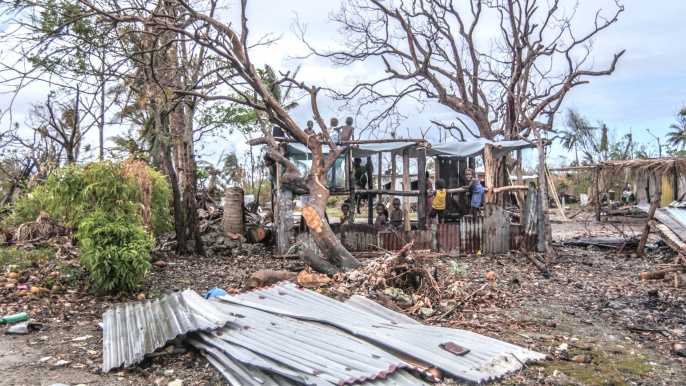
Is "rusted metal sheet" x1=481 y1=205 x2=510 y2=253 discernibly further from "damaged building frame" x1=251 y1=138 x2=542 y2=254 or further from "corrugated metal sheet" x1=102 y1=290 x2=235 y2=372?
"corrugated metal sheet" x1=102 y1=290 x2=235 y2=372

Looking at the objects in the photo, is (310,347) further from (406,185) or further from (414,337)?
(406,185)

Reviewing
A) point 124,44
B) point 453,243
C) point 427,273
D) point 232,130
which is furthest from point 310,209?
point 232,130

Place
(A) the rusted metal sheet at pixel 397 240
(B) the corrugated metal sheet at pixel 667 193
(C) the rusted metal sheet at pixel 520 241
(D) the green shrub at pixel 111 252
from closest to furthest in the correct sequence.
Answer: (D) the green shrub at pixel 111 252
(A) the rusted metal sheet at pixel 397 240
(C) the rusted metal sheet at pixel 520 241
(B) the corrugated metal sheet at pixel 667 193

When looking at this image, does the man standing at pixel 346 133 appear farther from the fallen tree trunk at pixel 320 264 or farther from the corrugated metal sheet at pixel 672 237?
the corrugated metal sheet at pixel 672 237

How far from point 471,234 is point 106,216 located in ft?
23.1

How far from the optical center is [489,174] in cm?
1177

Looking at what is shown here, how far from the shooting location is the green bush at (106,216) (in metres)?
7.25

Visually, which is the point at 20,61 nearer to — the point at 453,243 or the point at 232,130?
the point at 453,243

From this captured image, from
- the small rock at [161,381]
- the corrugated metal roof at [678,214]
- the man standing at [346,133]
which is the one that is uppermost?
the man standing at [346,133]

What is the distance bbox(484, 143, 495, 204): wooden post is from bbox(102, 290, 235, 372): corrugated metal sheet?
288 inches

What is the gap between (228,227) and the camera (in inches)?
502

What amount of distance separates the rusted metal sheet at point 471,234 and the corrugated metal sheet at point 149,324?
252 inches

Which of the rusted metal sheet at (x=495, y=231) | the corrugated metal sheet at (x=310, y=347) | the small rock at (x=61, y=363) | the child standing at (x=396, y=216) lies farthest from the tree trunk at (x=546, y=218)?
the small rock at (x=61, y=363)

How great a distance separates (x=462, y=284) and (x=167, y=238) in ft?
25.5
